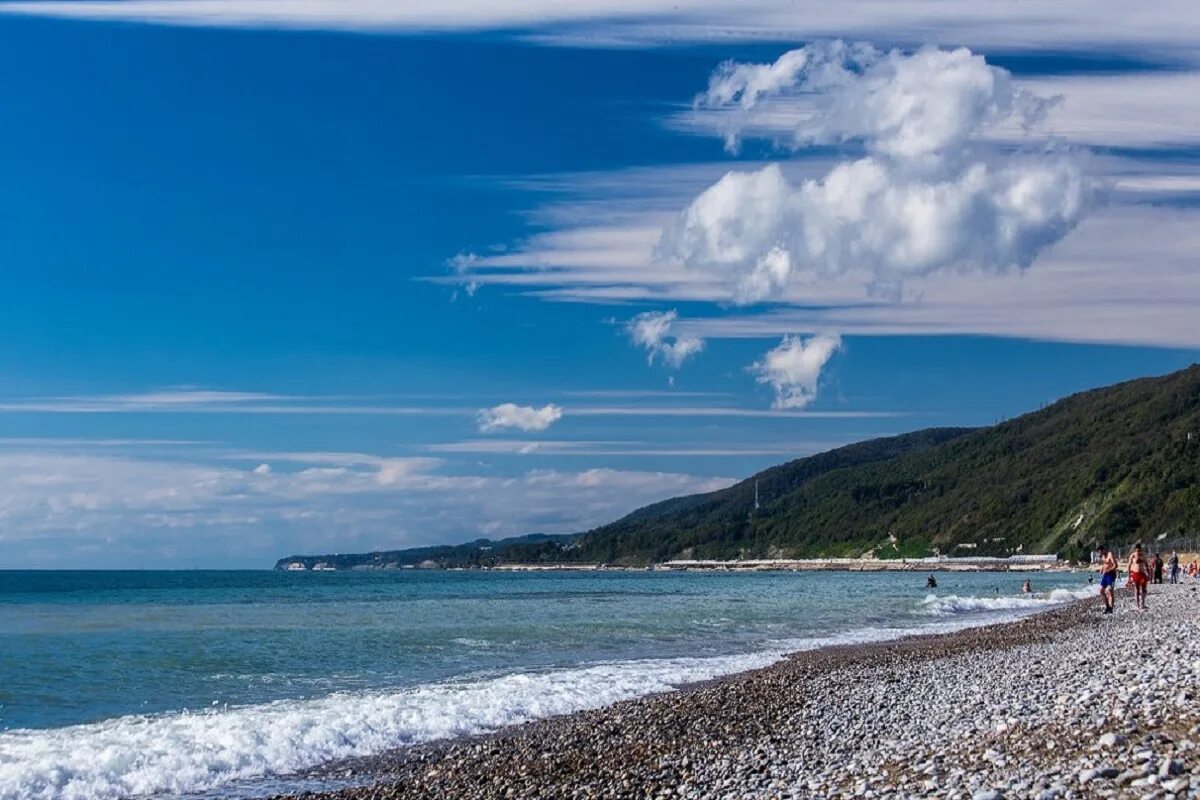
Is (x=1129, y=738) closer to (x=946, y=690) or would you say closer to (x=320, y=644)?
(x=946, y=690)

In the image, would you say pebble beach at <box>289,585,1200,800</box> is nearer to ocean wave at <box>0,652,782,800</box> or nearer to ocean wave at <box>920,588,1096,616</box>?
ocean wave at <box>0,652,782,800</box>

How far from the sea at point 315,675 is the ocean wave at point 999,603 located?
38 centimetres

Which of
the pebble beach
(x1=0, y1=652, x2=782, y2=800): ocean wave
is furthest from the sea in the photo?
the pebble beach

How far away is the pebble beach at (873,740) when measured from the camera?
11461 mm

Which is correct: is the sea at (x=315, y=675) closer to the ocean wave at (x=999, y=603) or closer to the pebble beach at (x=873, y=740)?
the ocean wave at (x=999, y=603)

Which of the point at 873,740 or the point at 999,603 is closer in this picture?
the point at 873,740

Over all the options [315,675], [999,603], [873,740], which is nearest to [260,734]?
[873,740]

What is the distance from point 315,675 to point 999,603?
1870 inches

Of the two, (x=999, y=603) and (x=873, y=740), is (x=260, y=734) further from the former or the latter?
(x=999, y=603)

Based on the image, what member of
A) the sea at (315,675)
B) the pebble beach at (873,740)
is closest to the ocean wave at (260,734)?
the sea at (315,675)

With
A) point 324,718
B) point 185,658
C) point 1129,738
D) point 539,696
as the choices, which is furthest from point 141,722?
point 1129,738

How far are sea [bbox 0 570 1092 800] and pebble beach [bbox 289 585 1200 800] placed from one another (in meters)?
1.61

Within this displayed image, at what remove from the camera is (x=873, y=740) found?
15.9 m

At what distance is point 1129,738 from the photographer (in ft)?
39.5
